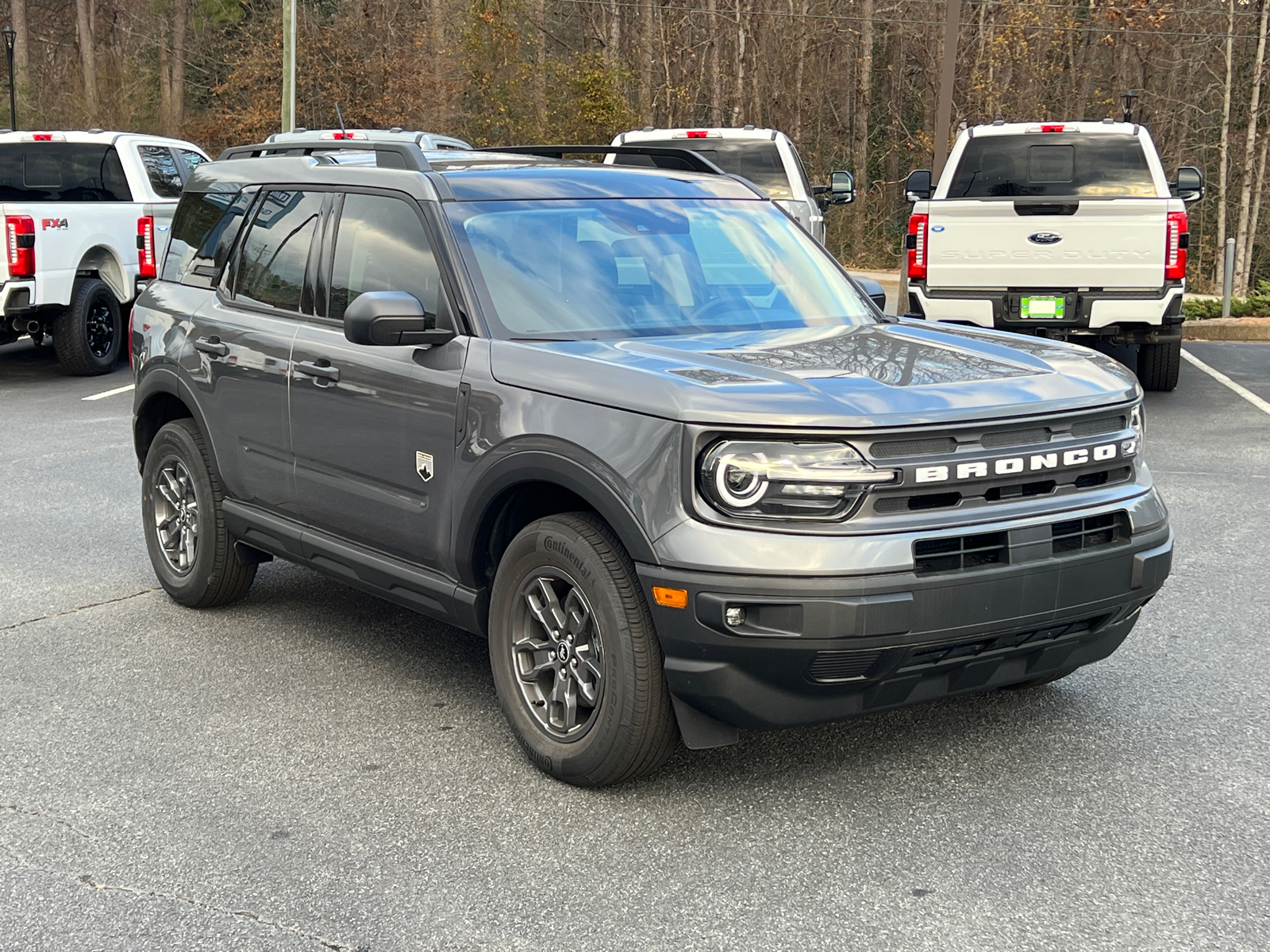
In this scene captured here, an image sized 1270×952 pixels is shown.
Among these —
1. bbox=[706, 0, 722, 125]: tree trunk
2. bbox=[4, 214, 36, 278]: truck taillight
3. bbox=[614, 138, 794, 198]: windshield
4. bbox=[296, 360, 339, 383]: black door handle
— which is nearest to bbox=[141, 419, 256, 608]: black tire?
bbox=[296, 360, 339, 383]: black door handle

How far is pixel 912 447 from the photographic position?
388 centimetres

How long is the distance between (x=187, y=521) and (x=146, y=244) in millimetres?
9044

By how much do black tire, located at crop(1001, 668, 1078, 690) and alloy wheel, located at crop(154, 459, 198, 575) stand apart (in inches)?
131

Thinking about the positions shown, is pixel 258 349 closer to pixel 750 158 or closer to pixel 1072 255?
pixel 1072 255

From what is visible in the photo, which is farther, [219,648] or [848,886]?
[219,648]

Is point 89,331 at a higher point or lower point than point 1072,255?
lower

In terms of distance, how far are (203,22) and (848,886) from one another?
46.8 metres

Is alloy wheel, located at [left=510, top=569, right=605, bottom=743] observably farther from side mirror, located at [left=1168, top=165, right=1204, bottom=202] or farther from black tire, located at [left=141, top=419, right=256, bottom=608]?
side mirror, located at [left=1168, top=165, right=1204, bottom=202]

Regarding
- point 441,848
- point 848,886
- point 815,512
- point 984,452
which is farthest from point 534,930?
point 984,452

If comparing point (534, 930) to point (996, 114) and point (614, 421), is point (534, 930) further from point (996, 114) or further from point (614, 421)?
point (996, 114)

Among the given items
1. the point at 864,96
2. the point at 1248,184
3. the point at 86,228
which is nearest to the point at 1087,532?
the point at 86,228

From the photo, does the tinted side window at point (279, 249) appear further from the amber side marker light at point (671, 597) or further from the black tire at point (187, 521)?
the amber side marker light at point (671, 597)

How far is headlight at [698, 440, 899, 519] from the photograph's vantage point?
3.79 metres

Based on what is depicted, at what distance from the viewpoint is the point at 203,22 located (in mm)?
45812
